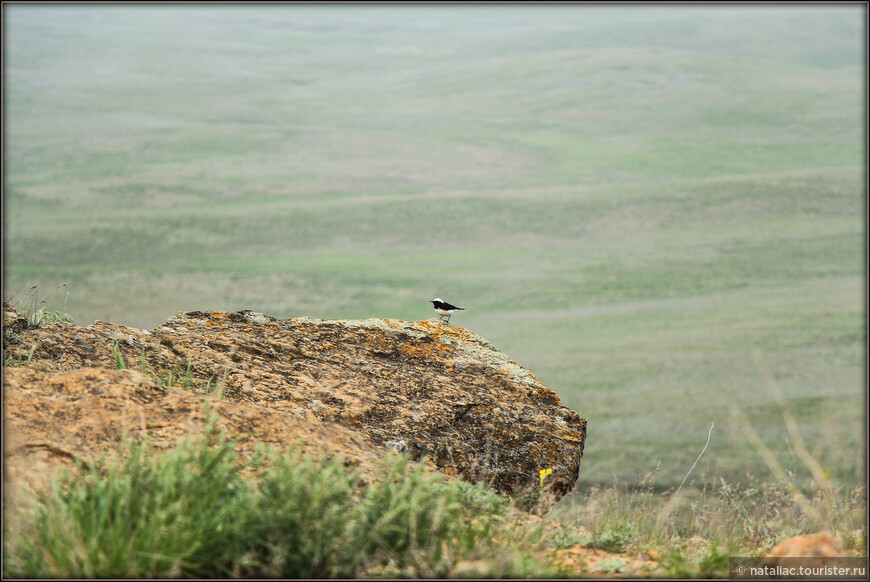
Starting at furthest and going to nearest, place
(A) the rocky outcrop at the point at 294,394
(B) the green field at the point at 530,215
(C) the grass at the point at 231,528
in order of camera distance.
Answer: (B) the green field at the point at 530,215
(A) the rocky outcrop at the point at 294,394
(C) the grass at the point at 231,528

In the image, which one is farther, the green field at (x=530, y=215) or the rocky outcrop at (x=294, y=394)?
the green field at (x=530, y=215)

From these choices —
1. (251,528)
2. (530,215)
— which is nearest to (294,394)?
(251,528)

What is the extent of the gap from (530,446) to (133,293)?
24.5 m

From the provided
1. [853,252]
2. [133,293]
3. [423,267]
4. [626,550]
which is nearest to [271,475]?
[626,550]

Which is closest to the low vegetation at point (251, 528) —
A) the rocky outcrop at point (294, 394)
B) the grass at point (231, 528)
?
the grass at point (231, 528)

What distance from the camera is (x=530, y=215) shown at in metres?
39.7

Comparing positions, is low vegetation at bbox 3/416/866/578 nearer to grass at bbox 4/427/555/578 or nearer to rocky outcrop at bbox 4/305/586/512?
grass at bbox 4/427/555/578

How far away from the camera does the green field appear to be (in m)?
19.0

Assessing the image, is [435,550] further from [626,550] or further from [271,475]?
[626,550]

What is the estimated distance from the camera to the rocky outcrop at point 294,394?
3.67 meters

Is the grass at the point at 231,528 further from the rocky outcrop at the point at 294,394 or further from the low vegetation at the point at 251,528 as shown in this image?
the rocky outcrop at the point at 294,394

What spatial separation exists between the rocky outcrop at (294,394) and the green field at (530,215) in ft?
2.99

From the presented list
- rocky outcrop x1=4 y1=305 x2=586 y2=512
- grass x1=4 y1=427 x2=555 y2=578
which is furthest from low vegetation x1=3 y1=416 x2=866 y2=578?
rocky outcrop x1=4 y1=305 x2=586 y2=512

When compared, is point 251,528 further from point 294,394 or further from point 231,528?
point 294,394
